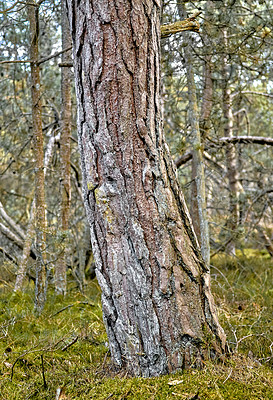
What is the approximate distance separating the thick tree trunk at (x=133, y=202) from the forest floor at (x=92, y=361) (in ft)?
0.53

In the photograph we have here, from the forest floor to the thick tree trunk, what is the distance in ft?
0.53

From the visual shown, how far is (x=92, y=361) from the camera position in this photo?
278 centimetres

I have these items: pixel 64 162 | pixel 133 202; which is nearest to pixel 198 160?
pixel 64 162

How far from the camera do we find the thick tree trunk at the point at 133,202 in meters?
2.02

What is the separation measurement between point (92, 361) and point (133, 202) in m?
1.45

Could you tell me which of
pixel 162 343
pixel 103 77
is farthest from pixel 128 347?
pixel 103 77

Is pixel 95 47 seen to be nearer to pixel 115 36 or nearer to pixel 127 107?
pixel 115 36

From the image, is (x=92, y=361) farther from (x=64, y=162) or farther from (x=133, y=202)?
(x=64, y=162)

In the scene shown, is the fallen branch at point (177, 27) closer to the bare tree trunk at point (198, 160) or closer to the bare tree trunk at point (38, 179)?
the bare tree trunk at point (198, 160)

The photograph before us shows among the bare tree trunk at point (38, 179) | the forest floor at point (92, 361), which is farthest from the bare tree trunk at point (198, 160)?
the bare tree trunk at point (38, 179)

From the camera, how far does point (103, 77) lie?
203cm

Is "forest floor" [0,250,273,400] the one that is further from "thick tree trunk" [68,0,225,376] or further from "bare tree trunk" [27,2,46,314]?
"bare tree trunk" [27,2,46,314]

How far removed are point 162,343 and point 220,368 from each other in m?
0.38

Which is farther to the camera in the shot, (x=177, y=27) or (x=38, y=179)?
(x=38, y=179)
